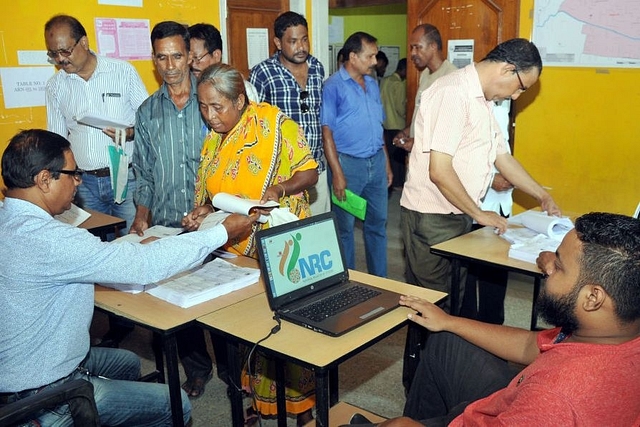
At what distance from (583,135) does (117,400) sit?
3.73 meters

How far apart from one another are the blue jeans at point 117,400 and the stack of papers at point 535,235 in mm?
1489

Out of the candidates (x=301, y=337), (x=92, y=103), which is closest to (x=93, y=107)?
(x=92, y=103)

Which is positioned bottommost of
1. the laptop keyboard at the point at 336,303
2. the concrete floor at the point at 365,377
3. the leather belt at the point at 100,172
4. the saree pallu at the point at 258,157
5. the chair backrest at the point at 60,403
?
the concrete floor at the point at 365,377

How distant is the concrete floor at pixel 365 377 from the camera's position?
290 cm

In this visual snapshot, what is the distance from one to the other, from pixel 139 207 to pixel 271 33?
288 centimetres

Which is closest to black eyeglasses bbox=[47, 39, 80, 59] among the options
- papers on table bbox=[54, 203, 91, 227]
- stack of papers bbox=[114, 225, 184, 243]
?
papers on table bbox=[54, 203, 91, 227]

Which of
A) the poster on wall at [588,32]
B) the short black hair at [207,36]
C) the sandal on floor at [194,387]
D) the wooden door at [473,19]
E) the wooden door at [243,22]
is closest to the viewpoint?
the sandal on floor at [194,387]

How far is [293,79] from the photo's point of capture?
4.04 m

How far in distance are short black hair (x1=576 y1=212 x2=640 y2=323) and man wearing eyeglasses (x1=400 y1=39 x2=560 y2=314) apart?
1211 mm

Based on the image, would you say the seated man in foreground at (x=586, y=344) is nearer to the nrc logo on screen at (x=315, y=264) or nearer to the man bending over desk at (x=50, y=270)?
the nrc logo on screen at (x=315, y=264)

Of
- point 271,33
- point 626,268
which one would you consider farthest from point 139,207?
point 271,33

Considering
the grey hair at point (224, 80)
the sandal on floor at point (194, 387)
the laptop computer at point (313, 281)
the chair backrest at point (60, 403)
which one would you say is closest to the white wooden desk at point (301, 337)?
the laptop computer at point (313, 281)

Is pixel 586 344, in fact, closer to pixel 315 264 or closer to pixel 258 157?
pixel 315 264

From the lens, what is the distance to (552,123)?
4594mm
